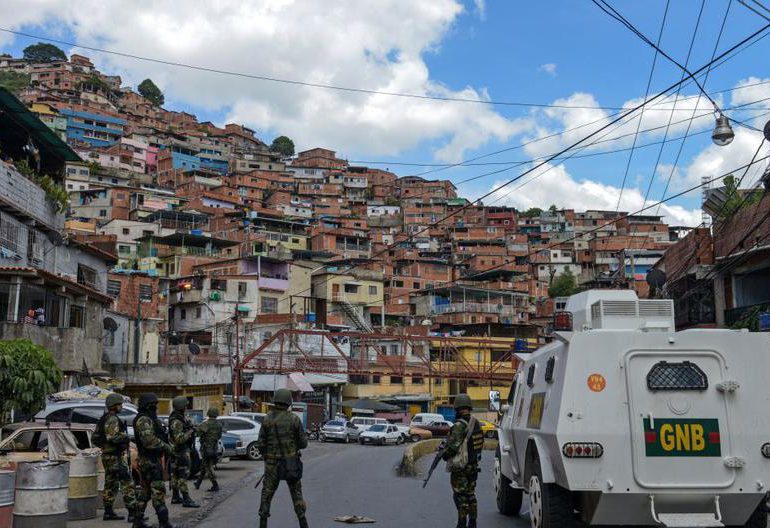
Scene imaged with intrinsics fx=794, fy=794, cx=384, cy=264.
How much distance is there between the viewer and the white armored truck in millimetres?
7777

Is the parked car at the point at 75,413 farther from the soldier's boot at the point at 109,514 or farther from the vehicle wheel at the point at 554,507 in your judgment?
the vehicle wheel at the point at 554,507

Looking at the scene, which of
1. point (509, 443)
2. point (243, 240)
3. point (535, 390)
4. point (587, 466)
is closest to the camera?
point (587, 466)

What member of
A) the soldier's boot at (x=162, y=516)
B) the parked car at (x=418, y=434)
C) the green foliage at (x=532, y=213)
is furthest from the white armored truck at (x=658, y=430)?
the green foliage at (x=532, y=213)

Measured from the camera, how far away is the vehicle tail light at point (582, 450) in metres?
7.77

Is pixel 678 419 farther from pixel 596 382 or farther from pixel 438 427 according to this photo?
pixel 438 427

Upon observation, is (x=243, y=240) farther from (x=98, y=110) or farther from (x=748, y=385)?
(x=748, y=385)

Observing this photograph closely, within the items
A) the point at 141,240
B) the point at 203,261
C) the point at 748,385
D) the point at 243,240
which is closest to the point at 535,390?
the point at 748,385

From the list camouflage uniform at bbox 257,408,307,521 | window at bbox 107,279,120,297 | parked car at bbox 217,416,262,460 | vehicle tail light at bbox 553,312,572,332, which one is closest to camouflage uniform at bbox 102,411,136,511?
camouflage uniform at bbox 257,408,307,521

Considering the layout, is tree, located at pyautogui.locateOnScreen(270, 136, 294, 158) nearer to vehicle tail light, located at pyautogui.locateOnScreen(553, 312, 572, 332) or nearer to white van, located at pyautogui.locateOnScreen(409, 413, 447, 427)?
white van, located at pyautogui.locateOnScreen(409, 413, 447, 427)

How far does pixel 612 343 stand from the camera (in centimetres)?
812

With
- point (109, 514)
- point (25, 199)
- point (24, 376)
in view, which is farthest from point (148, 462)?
point (25, 199)

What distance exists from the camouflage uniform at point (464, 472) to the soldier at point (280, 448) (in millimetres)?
1779

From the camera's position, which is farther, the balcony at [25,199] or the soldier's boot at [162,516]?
the balcony at [25,199]

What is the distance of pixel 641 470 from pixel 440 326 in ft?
224
